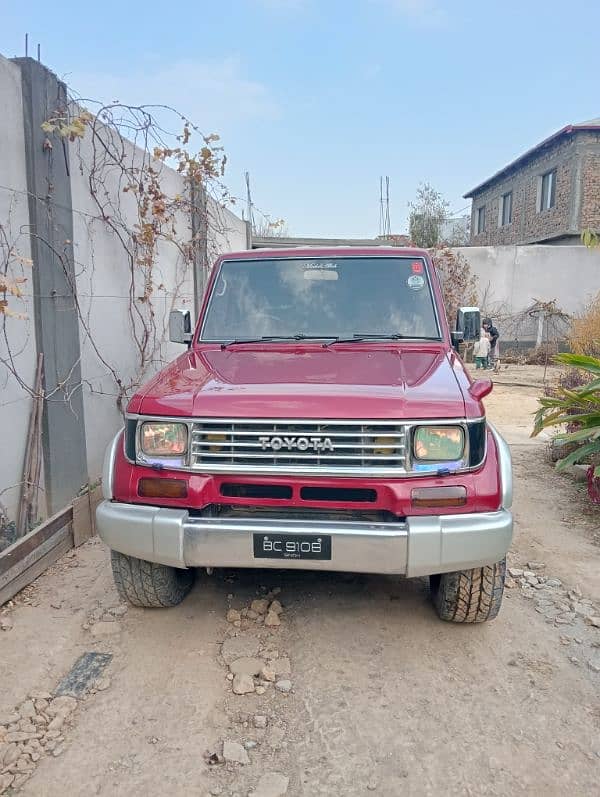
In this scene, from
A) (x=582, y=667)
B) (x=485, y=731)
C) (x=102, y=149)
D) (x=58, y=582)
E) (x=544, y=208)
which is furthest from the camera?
(x=544, y=208)

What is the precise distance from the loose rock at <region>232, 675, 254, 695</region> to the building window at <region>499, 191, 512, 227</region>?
2722 cm

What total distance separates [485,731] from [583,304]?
1665cm

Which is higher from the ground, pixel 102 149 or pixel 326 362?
pixel 102 149

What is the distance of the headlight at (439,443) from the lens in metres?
2.78

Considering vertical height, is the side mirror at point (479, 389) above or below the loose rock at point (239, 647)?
above

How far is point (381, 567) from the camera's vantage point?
8.94ft

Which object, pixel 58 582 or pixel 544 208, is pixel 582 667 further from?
pixel 544 208

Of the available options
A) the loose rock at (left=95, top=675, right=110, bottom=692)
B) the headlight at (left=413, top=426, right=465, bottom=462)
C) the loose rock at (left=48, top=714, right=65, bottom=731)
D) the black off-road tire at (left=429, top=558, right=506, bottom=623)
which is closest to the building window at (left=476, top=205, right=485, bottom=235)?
the black off-road tire at (left=429, top=558, right=506, bottom=623)

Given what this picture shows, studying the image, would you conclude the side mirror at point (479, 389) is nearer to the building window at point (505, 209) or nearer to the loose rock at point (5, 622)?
the loose rock at point (5, 622)

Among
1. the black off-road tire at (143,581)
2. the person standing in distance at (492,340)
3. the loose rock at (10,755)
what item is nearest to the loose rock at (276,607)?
the black off-road tire at (143,581)

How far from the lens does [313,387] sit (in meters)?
2.91

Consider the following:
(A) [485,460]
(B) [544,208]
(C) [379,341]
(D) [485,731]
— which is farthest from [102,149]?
(B) [544,208]

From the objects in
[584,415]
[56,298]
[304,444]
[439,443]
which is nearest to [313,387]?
[304,444]

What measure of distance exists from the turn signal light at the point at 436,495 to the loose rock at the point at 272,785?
3.98 ft
